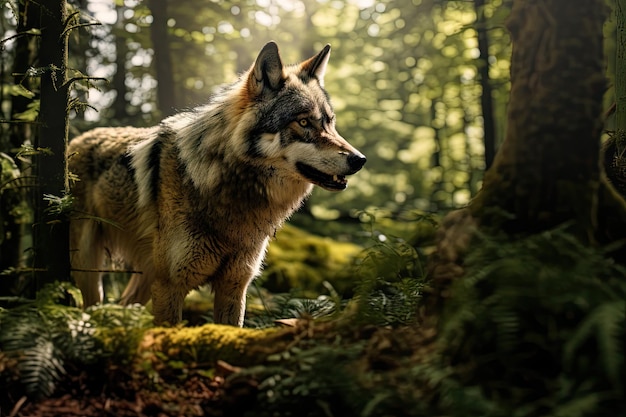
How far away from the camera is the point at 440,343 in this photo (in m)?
2.98

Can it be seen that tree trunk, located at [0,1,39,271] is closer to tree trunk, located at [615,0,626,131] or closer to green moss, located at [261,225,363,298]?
green moss, located at [261,225,363,298]

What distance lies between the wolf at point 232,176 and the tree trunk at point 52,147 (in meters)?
0.44

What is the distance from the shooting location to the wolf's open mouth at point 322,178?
5195mm

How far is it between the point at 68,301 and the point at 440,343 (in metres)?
2.99

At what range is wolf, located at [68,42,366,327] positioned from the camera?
5.21 meters

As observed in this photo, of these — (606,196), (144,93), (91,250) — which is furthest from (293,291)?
(144,93)

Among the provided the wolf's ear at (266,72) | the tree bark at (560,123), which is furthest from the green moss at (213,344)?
the wolf's ear at (266,72)

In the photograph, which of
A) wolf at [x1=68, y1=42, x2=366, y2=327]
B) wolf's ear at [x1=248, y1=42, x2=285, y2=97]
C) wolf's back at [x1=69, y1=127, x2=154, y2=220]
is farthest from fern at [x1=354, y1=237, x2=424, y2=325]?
wolf's back at [x1=69, y1=127, x2=154, y2=220]

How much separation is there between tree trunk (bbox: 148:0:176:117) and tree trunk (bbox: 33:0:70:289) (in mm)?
8186

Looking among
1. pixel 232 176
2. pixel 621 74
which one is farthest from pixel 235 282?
pixel 621 74

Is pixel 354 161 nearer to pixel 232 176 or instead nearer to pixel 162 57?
pixel 232 176

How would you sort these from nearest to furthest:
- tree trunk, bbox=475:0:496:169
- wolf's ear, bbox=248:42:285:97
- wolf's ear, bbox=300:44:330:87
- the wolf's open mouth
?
the wolf's open mouth → wolf's ear, bbox=248:42:285:97 → wolf's ear, bbox=300:44:330:87 → tree trunk, bbox=475:0:496:169

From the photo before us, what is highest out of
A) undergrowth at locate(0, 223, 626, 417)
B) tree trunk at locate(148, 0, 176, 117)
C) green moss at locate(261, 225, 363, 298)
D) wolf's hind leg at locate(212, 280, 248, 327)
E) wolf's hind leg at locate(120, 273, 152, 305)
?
tree trunk at locate(148, 0, 176, 117)

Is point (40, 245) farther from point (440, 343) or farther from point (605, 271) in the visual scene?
point (605, 271)
